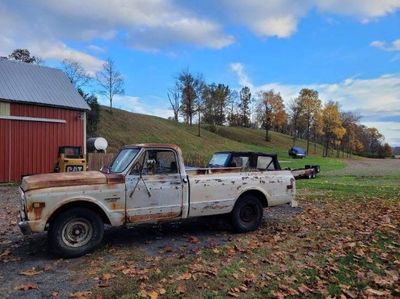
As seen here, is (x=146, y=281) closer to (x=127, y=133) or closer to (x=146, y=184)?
(x=146, y=184)

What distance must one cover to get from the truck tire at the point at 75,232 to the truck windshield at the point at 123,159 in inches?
42.0

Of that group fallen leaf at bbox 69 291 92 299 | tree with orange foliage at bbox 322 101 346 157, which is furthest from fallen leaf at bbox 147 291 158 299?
tree with orange foliage at bbox 322 101 346 157

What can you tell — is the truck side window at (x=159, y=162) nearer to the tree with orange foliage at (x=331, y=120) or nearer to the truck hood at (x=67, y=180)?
the truck hood at (x=67, y=180)

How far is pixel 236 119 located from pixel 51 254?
102199 millimetres

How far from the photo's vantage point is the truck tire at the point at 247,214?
27.8 ft

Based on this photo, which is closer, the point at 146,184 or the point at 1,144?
the point at 146,184

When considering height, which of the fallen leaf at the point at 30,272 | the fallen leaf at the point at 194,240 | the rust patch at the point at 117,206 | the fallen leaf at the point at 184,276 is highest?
the rust patch at the point at 117,206

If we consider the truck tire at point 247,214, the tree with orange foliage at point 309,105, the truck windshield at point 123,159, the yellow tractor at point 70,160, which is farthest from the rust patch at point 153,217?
the tree with orange foliage at point 309,105

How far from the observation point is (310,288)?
514 cm

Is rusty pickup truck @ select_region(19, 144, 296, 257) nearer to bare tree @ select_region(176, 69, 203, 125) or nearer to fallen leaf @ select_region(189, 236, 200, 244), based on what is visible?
fallen leaf @ select_region(189, 236, 200, 244)

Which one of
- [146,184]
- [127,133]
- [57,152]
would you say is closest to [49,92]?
[57,152]

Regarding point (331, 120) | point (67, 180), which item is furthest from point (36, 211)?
point (331, 120)

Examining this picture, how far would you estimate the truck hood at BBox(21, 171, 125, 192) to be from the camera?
6.48 metres

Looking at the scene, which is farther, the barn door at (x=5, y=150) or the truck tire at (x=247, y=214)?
the barn door at (x=5, y=150)
